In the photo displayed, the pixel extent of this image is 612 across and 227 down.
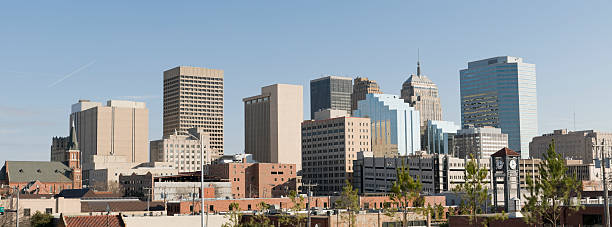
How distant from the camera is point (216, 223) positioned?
11438 cm

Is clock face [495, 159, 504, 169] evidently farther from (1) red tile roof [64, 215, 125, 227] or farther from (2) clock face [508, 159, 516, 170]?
(1) red tile roof [64, 215, 125, 227]

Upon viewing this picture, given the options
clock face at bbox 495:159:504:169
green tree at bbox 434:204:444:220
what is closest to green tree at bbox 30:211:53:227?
green tree at bbox 434:204:444:220

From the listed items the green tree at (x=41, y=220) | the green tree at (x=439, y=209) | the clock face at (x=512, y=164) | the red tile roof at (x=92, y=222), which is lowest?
the green tree at (x=41, y=220)

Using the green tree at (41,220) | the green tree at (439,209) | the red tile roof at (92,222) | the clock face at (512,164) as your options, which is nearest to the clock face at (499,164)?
the clock face at (512,164)

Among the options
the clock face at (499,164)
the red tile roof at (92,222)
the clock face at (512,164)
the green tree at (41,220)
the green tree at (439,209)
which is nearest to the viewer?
the green tree at (439,209)

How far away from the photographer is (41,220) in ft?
383

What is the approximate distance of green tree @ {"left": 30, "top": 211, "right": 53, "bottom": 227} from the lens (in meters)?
116

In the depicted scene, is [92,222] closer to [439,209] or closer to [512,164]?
[439,209]

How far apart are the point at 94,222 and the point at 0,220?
27.9 meters

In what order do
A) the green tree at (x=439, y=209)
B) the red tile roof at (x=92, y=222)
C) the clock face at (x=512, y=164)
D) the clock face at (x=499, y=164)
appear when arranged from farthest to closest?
the clock face at (x=499, y=164)
the clock face at (x=512, y=164)
the red tile roof at (x=92, y=222)
the green tree at (x=439, y=209)

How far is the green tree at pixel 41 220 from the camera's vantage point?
116 m

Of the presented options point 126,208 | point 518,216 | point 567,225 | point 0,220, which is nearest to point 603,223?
point 567,225

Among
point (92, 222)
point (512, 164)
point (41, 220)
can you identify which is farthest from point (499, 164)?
point (41, 220)

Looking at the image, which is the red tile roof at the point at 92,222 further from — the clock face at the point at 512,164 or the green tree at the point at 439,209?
the clock face at the point at 512,164
